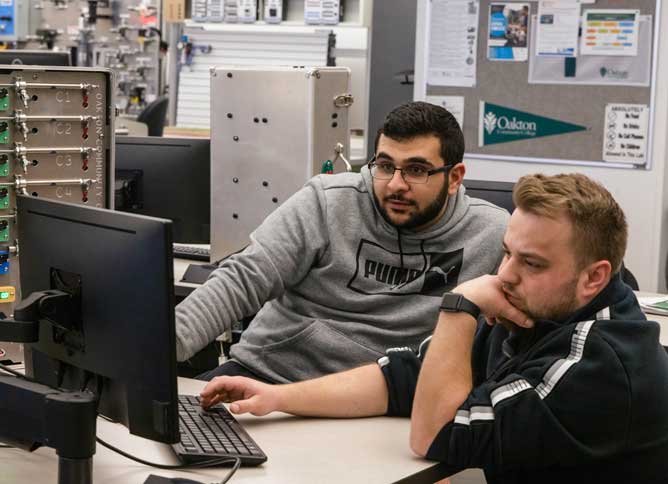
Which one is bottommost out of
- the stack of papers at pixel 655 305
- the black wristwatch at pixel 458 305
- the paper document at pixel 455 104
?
the stack of papers at pixel 655 305

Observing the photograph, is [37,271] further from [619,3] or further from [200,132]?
[200,132]

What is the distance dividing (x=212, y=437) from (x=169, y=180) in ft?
6.22

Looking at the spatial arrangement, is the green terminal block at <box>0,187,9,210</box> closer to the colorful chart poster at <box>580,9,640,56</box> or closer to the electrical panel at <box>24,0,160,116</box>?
the colorful chart poster at <box>580,9,640,56</box>

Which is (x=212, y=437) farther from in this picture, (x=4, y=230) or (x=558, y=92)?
(x=558, y=92)

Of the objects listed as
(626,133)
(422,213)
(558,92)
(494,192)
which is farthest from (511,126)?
(422,213)

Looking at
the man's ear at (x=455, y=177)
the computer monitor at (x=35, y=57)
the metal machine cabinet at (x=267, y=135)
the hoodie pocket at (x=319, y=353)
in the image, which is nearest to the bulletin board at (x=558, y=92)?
the metal machine cabinet at (x=267, y=135)

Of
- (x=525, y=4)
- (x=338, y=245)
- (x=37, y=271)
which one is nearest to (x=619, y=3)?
(x=525, y=4)

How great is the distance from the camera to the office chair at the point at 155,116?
7406 millimetres

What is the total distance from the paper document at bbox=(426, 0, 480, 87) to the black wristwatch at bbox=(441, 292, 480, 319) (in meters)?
3.66

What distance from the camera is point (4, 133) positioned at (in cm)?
229

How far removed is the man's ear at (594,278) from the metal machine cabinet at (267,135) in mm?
1495

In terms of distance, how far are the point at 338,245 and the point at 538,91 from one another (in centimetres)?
294

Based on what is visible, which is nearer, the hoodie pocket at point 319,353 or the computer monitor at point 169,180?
the hoodie pocket at point 319,353

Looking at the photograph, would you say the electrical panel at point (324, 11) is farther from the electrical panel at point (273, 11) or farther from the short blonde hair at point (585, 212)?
the short blonde hair at point (585, 212)
